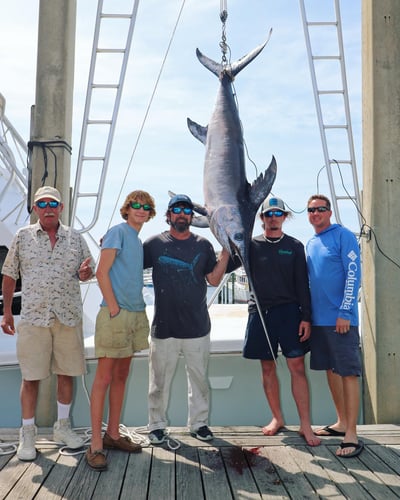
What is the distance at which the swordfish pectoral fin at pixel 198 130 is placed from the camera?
302cm

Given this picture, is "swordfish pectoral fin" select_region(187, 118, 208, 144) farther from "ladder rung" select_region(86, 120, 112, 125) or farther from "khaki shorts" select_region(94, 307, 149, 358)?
"khaki shorts" select_region(94, 307, 149, 358)

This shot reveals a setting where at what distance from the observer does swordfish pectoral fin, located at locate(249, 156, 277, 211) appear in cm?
263

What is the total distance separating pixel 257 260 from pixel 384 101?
149 cm

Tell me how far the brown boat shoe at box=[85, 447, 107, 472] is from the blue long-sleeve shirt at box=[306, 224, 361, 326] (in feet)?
4.37

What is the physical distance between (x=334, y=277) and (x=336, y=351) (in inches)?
16.0

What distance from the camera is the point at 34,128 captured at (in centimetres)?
342

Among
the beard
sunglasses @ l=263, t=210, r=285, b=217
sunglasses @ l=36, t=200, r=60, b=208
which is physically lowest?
the beard

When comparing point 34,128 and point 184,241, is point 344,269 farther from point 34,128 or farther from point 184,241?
point 34,128

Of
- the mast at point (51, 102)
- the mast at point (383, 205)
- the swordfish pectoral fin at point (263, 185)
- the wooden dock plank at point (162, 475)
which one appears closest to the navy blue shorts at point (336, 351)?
the mast at point (383, 205)

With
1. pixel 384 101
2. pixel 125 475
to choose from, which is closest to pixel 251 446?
pixel 125 475

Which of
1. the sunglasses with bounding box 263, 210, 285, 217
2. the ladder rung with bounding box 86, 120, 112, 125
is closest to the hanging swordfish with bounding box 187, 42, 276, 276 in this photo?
the sunglasses with bounding box 263, 210, 285, 217

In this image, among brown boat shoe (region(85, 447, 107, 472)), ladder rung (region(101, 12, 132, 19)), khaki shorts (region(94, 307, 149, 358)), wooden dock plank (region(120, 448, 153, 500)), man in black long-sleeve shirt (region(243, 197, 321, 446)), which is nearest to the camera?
wooden dock plank (region(120, 448, 153, 500))

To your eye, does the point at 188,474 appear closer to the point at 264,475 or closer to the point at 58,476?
the point at 264,475

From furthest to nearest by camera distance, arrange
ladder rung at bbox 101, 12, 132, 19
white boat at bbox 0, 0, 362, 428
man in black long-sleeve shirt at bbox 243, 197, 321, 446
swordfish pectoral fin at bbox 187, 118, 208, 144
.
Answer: white boat at bbox 0, 0, 362, 428 < ladder rung at bbox 101, 12, 132, 19 < swordfish pectoral fin at bbox 187, 118, 208, 144 < man in black long-sleeve shirt at bbox 243, 197, 321, 446
